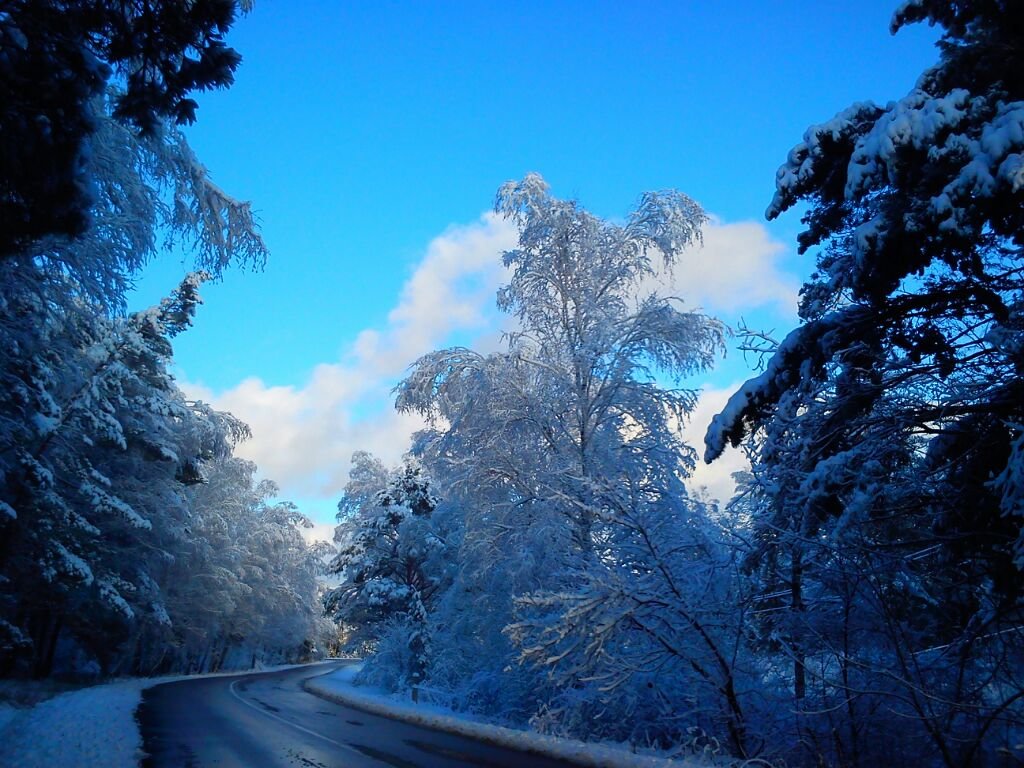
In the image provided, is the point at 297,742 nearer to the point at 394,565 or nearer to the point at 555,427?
the point at 555,427

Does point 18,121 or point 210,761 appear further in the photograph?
point 210,761

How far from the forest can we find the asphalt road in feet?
6.06

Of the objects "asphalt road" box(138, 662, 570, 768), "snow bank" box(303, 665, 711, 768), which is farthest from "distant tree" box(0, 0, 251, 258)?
"snow bank" box(303, 665, 711, 768)

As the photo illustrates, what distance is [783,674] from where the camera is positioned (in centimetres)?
906

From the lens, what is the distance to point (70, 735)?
33.7ft

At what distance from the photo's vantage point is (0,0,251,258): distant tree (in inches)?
169

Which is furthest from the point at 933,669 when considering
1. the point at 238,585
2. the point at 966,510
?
the point at 238,585

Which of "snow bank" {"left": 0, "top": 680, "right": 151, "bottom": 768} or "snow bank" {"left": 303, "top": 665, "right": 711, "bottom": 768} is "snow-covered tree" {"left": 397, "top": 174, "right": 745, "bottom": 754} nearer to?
"snow bank" {"left": 303, "top": 665, "right": 711, "bottom": 768}

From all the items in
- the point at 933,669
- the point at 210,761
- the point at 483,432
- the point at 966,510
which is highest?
the point at 483,432

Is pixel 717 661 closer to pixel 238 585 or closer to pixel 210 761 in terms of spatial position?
pixel 210 761

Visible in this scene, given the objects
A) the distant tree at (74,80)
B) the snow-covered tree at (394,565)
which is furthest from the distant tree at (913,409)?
the snow-covered tree at (394,565)

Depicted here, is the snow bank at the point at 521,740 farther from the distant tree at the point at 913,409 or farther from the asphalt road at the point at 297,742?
the distant tree at the point at 913,409

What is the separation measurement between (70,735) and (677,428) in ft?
40.1

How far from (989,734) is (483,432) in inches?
396
